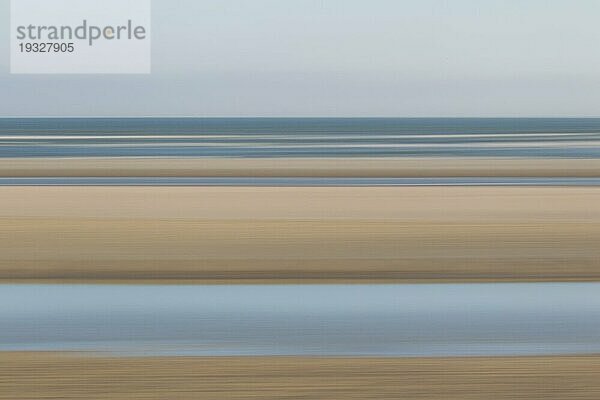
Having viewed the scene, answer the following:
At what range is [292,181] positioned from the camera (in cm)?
1602

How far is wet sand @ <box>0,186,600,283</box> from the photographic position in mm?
7238

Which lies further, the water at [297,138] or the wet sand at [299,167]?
the water at [297,138]

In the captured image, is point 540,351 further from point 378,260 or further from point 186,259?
point 186,259

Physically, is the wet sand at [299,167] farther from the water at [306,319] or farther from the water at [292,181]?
the water at [306,319]

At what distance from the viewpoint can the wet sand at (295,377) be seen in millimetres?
4125

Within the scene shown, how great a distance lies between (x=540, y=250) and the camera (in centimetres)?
827

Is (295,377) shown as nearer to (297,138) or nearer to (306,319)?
(306,319)

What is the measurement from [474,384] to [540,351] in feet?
2.34

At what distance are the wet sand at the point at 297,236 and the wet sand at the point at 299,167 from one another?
3.80 meters

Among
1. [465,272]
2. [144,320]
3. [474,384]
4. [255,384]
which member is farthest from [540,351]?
[465,272]

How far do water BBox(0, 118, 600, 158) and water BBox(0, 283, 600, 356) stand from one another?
17019 mm

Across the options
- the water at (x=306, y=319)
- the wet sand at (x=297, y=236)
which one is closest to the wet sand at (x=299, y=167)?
the wet sand at (x=297, y=236)

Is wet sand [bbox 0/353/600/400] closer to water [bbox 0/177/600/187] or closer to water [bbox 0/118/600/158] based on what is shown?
water [bbox 0/177/600/187]

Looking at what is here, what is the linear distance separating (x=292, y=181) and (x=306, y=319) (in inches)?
413
